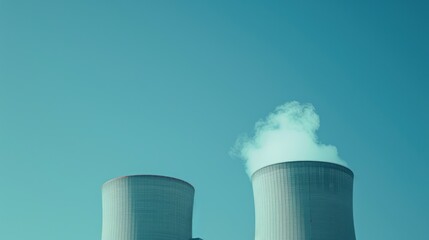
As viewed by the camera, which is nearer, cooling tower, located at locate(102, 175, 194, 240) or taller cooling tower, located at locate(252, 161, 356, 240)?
taller cooling tower, located at locate(252, 161, 356, 240)

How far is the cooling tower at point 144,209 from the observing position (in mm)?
29641

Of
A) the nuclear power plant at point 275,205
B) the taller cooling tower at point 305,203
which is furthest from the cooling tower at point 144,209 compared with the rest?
the taller cooling tower at point 305,203

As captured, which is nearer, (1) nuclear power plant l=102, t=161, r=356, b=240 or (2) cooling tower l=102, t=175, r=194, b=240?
(1) nuclear power plant l=102, t=161, r=356, b=240

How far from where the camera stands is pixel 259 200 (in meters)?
27.8

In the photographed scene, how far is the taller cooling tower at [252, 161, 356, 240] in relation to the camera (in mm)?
26344

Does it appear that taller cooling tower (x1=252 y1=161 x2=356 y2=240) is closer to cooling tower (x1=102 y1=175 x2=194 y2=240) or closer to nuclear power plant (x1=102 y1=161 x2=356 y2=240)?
nuclear power plant (x1=102 y1=161 x2=356 y2=240)

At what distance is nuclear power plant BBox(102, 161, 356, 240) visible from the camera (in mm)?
26438

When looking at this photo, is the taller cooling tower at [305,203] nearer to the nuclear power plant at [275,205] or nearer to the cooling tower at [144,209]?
the nuclear power plant at [275,205]

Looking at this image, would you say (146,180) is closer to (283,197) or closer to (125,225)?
(125,225)

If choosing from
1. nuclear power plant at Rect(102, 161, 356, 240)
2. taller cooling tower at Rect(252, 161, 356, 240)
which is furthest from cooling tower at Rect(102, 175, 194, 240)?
taller cooling tower at Rect(252, 161, 356, 240)

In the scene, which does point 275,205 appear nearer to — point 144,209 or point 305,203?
point 305,203

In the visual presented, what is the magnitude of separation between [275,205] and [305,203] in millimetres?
1257

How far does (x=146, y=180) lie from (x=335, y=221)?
9.12 metres

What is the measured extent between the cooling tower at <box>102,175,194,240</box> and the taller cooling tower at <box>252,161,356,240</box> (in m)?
4.73
